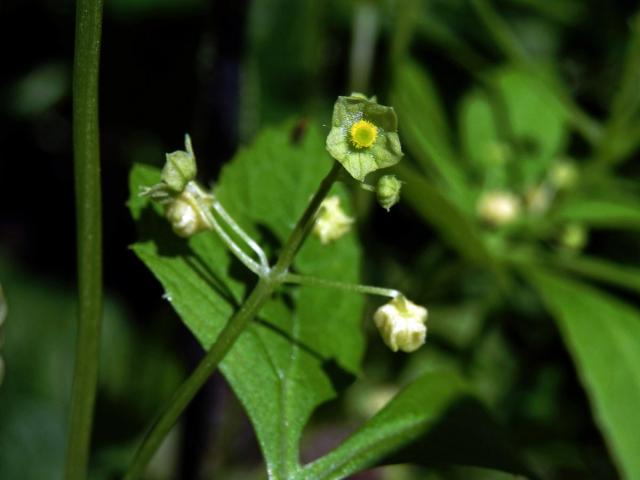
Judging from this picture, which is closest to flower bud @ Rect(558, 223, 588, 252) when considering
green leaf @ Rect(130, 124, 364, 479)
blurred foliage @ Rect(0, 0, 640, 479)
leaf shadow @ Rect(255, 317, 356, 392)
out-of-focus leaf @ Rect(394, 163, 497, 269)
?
blurred foliage @ Rect(0, 0, 640, 479)

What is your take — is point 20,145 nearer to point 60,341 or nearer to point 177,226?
point 60,341

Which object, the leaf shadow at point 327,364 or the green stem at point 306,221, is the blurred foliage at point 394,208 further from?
the green stem at point 306,221

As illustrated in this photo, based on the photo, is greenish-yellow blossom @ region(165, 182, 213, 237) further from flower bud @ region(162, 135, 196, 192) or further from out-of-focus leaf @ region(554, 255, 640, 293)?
out-of-focus leaf @ region(554, 255, 640, 293)

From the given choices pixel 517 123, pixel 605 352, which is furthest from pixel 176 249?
pixel 517 123

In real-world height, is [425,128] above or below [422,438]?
above

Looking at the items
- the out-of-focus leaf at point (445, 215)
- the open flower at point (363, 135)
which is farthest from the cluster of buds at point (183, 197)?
the out-of-focus leaf at point (445, 215)

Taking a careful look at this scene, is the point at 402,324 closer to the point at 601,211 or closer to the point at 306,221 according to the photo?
the point at 306,221
